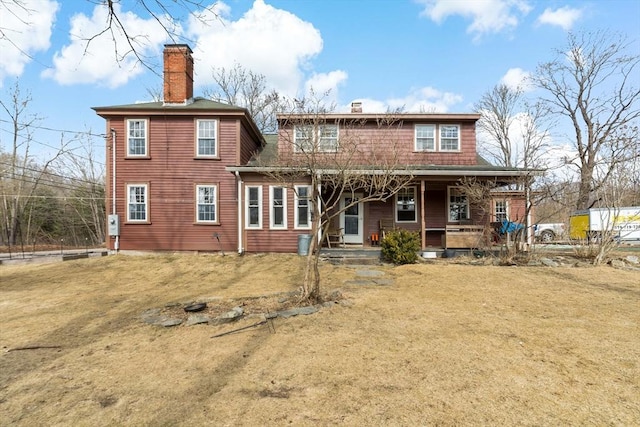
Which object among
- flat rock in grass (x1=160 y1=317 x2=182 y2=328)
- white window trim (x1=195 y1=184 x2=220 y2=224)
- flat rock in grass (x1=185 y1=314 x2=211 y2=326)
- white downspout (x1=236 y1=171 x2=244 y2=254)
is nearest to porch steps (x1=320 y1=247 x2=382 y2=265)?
white downspout (x1=236 y1=171 x2=244 y2=254)

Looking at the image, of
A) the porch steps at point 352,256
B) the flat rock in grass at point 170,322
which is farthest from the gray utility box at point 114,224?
the flat rock in grass at point 170,322

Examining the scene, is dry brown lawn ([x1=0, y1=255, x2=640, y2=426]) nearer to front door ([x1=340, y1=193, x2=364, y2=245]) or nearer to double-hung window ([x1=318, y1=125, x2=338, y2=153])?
double-hung window ([x1=318, y1=125, x2=338, y2=153])

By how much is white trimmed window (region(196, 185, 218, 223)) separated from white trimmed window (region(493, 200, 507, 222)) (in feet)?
37.5

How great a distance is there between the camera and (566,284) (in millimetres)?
7930

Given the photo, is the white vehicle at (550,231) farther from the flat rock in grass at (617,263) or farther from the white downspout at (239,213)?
the white downspout at (239,213)

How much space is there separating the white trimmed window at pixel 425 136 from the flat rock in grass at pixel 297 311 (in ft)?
33.3

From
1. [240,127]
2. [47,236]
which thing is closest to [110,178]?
[240,127]

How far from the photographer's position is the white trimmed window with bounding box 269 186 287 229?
1290 centimetres

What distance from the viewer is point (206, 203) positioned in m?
13.6

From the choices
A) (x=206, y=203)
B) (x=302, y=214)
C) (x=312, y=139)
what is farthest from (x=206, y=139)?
(x=312, y=139)

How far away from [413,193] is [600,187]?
583 cm

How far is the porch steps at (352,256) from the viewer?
11102mm

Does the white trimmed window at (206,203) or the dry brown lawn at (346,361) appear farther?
the white trimmed window at (206,203)

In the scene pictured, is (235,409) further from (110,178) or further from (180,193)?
(110,178)
